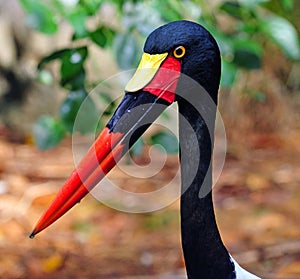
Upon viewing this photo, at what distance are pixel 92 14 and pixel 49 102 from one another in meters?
2.32

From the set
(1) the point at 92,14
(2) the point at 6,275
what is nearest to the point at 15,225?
(2) the point at 6,275

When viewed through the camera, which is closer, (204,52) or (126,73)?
(204,52)

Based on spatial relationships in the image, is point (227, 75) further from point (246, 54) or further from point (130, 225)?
point (130, 225)

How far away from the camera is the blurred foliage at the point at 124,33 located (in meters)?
2.71

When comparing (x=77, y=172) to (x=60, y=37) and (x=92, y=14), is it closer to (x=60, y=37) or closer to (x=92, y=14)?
(x=92, y=14)

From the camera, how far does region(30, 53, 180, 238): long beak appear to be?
1.89 metres

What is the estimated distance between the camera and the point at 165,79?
1.92m

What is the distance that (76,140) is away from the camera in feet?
14.4

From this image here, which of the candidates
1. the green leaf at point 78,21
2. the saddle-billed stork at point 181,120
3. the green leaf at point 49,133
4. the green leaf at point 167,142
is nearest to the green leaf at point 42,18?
the green leaf at point 78,21

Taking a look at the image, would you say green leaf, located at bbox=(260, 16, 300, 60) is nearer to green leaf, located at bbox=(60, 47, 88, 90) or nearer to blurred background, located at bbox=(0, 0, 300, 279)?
blurred background, located at bbox=(0, 0, 300, 279)

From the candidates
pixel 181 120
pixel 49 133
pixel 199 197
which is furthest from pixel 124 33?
pixel 199 197

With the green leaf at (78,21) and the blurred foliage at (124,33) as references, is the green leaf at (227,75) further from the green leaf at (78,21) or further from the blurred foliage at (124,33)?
the green leaf at (78,21)

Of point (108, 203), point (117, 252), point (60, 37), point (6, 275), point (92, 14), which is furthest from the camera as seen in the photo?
point (60, 37)

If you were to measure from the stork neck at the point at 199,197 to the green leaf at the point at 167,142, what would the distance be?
0.85m
